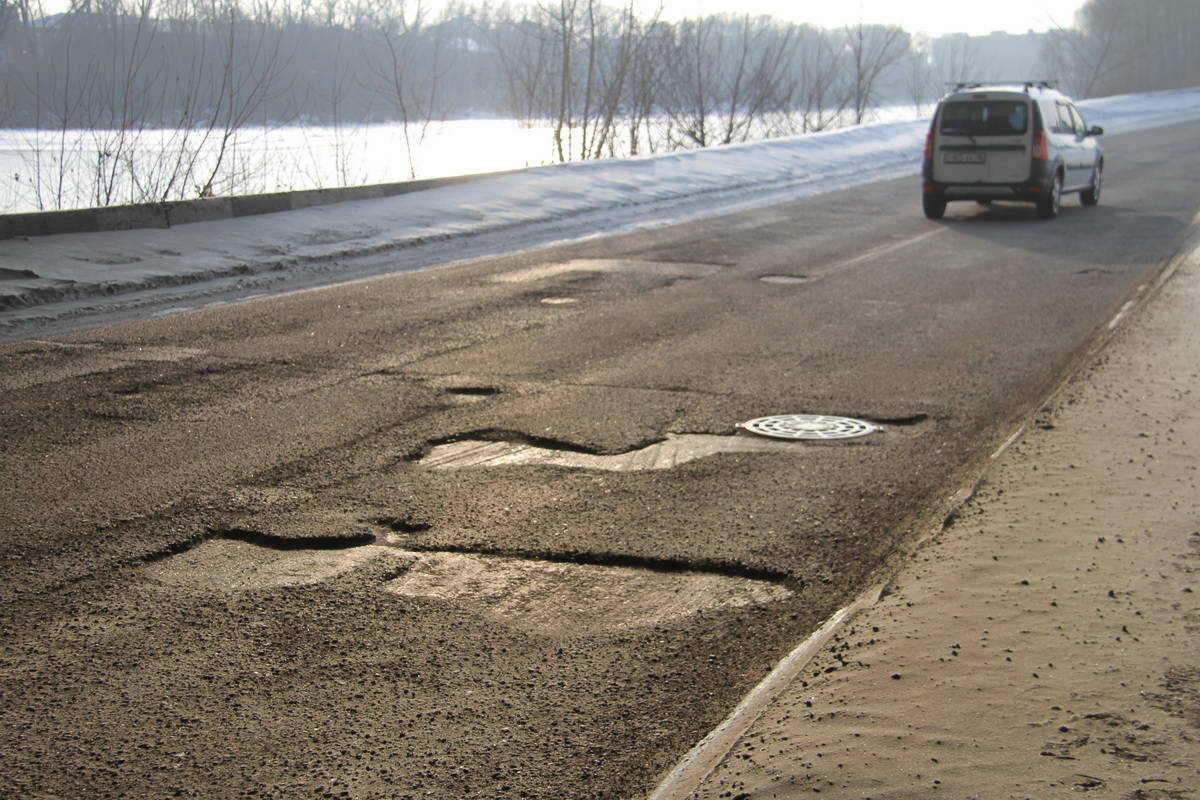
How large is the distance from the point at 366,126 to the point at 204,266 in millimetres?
9498

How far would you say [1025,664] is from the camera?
3.72 meters

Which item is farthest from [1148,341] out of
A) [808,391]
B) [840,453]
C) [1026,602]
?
[1026,602]

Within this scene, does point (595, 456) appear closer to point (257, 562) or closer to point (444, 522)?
point (444, 522)

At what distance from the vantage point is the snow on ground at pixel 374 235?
10938 millimetres

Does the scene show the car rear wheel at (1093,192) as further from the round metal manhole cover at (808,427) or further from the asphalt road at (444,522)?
the round metal manhole cover at (808,427)

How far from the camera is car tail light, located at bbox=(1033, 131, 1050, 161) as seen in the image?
17.4 m

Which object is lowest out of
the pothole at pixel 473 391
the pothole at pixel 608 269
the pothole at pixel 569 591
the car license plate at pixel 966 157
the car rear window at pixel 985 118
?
the pothole at pixel 569 591

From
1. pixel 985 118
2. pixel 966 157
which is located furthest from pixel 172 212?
pixel 985 118

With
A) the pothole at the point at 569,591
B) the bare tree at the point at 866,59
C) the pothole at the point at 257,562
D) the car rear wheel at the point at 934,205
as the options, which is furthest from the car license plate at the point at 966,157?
the bare tree at the point at 866,59

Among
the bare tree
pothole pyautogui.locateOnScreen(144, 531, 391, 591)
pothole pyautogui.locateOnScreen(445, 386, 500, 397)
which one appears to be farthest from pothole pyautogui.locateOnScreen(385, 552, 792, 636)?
the bare tree

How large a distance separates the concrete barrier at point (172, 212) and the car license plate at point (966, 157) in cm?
823

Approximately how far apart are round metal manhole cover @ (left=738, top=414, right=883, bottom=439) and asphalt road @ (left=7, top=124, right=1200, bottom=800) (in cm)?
15

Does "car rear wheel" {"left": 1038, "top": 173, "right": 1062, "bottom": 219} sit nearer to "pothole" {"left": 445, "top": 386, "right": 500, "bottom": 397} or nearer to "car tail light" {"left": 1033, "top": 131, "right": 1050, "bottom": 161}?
"car tail light" {"left": 1033, "top": 131, "right": 1050, "bottom": 161}

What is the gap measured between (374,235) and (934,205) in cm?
838
